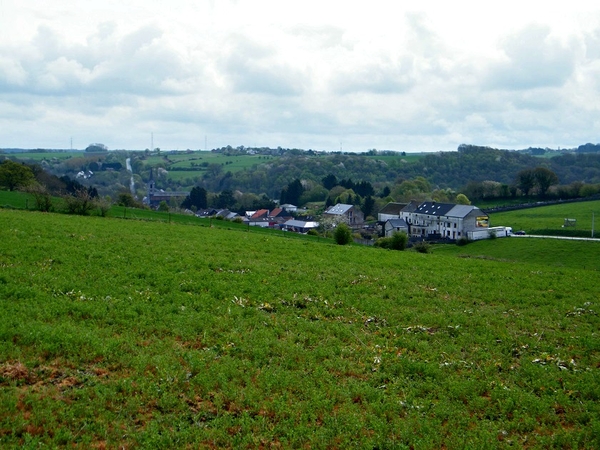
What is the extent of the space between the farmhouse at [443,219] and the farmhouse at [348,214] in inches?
400

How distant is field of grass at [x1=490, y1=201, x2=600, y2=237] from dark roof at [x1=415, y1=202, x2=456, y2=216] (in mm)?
8102

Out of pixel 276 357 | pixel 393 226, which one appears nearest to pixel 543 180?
pixel 393 226

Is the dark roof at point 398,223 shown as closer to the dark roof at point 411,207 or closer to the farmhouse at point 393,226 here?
the farmhouse at point 393,226

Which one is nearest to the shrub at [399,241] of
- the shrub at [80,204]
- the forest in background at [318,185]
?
the shrub at [80,204]

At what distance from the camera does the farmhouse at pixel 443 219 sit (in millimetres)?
89000

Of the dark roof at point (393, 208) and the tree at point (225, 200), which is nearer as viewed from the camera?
the dark roof at point (393, 208)

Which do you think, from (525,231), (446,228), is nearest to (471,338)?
(525,231)

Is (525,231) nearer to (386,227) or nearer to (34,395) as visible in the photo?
(386,227)

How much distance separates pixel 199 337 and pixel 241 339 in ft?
3.30

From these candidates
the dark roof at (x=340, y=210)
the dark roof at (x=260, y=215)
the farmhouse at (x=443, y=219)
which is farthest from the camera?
the dark roof at (x=260, y=215)

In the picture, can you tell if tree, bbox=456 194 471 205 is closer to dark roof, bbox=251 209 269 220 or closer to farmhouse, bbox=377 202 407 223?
farmhouse, bbox=377 202 407 223

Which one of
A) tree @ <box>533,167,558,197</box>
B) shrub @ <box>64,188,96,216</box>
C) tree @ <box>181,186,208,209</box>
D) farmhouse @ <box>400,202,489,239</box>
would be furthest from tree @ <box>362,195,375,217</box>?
shrub @ <box>64,188,96,216</box>

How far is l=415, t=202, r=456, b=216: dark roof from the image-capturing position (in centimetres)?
9562

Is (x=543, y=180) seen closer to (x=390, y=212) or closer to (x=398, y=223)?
(x=390, y=212)
